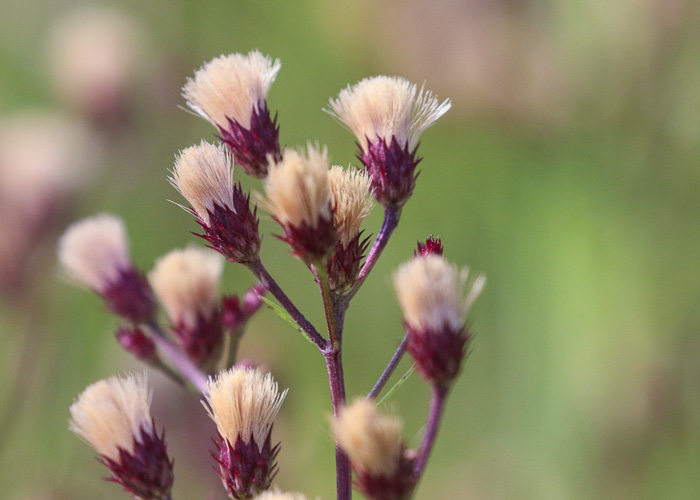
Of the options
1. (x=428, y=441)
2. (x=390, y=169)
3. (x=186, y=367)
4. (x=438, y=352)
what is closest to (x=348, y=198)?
(x=390, y=169)

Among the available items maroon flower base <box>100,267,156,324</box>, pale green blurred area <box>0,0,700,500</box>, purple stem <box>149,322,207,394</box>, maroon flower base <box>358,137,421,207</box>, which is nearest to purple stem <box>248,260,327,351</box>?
maroon flower base <box>358,137,421,207</box>

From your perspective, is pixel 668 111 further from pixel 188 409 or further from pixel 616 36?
pixel 188 409

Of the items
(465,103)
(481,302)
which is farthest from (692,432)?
(465,103)

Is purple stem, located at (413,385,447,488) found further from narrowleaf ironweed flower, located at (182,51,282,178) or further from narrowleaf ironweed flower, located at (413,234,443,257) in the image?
narrowleaf ironweed flower, located at (182,51,282,178)

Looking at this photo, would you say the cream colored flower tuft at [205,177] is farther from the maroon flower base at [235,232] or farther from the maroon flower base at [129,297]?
the maroon flower base at [129,297]

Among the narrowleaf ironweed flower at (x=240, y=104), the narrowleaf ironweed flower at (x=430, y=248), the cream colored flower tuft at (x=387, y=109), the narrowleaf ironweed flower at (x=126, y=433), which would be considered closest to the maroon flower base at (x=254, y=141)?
the narrowleaf ironweed flower at (x=240, y=104)

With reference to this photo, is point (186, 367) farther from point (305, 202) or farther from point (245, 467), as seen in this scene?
point (305, 202)
